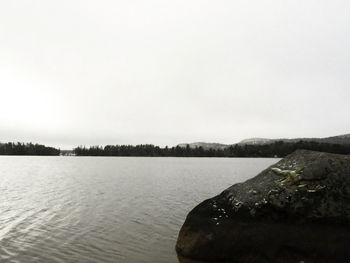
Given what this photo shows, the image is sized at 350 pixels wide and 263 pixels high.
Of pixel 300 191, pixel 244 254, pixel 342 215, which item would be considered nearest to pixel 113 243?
pixel 244 254

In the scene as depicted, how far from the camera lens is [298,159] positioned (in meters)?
10.5

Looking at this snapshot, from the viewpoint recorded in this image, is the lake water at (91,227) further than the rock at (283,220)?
Yes

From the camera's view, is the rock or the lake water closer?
the rock

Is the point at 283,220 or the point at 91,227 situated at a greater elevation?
the point at 283,220

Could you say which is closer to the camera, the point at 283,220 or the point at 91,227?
the point at 283,220

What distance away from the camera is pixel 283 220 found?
9.35 meters

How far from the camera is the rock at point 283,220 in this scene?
8922mm

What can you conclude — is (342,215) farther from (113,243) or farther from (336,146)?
(336,146)

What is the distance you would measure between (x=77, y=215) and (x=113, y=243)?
581 centimetres

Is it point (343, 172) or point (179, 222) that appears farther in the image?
point (179, 222)

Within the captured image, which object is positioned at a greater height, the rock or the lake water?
the rock

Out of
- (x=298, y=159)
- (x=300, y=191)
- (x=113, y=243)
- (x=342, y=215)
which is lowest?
(x=113, y=243)

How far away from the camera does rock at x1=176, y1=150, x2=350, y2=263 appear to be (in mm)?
8922

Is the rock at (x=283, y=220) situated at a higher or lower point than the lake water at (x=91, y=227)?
higher
